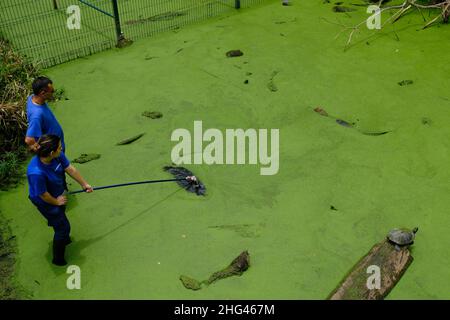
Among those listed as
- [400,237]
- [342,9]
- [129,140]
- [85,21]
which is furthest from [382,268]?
[85,21]

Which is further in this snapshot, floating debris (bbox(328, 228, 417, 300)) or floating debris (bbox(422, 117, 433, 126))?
floating debris (bbox(422, 117, 433, 126))

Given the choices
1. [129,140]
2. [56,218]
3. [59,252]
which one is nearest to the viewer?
[56,218]

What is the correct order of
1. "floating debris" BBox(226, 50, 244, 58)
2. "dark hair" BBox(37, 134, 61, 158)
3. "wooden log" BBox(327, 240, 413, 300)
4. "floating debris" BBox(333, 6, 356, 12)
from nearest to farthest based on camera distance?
"dark hair" BBox(37, 134, 61, 158), "wooden log" BBox(327, 240, 413, 300), "floating debris" BBox(226, 50, 244, 58), "floating debris" BBox(333, 6, 356, 12)

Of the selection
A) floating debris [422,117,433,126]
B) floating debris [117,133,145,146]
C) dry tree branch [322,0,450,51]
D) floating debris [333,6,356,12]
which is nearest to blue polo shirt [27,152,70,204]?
floating debris [117,133,145,146]

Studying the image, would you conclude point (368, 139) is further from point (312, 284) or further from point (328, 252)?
point (312, 284)

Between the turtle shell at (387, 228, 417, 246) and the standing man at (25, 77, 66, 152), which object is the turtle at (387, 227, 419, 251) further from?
the standing man at (25, 77, 66, 152)

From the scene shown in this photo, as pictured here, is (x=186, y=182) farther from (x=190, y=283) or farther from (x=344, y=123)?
(x=344, y=123)
